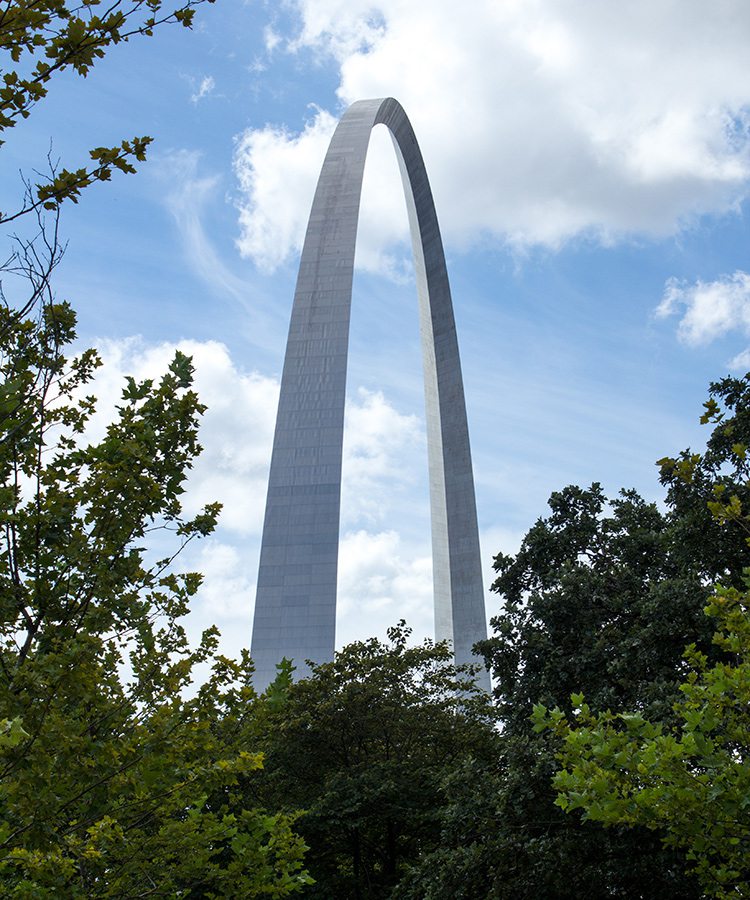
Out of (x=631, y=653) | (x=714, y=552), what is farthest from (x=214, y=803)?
(x=714, y=552)

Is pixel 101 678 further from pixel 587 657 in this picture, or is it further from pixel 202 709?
pixel 587 657

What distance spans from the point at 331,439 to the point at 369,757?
1017 centimetres

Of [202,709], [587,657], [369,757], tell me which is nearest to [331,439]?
[369,757]

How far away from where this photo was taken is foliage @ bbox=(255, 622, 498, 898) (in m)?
18.8

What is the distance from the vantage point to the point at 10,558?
637 centimetres

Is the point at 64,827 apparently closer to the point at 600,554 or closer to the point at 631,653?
the point at 631,653

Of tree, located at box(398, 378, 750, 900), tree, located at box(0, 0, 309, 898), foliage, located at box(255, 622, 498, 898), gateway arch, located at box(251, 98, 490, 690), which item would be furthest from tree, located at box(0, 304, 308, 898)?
gateway arch, located at box(251, 98, 490, 690)

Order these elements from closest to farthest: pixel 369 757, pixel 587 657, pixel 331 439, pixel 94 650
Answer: pixel 94 650 < pixel 587 657 < pixel 369 757 < pixel 331 439

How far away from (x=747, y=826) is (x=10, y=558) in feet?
18.8

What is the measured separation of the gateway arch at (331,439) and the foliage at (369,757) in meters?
3.77

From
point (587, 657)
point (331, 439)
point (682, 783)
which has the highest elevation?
point (331, 439)

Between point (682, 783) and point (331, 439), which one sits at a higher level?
point (331, 439)

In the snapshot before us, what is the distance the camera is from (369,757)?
21.0 meters

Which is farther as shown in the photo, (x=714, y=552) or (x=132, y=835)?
(x=714, y=552)
